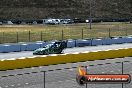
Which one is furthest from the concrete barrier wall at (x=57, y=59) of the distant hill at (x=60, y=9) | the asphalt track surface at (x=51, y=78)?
the distant hill at (x=60, y=9)

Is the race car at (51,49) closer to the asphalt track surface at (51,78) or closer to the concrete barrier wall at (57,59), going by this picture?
the concrete barrier wall at (57,59)

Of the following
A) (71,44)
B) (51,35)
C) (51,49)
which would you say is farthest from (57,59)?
(51,35)

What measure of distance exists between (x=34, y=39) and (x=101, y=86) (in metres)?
28.9

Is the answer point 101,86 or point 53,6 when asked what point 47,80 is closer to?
point 101,86

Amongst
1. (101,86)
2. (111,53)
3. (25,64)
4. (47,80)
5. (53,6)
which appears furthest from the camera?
(53,6)

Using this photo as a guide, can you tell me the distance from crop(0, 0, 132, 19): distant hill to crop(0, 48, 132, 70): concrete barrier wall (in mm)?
51989

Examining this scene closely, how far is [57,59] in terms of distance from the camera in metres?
33.4

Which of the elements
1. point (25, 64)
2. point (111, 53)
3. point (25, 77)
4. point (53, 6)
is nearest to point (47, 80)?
point (25, 77)

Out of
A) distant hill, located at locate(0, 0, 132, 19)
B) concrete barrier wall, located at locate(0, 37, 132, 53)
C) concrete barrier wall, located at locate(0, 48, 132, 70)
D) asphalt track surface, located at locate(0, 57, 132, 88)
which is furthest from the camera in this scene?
distant hill, located at locate(0, 0, 132, 19)

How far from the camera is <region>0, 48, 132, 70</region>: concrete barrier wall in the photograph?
30.5 meters

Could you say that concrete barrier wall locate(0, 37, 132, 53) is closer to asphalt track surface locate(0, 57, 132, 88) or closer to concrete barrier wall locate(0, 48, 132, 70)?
concrete barrier wall locate(0, 48, 132, 70)

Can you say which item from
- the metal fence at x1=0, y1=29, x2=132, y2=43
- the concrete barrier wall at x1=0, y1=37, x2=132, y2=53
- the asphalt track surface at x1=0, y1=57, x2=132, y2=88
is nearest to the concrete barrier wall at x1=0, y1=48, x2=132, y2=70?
the asphalt track surface at x1=0, y1=57, x2=132, y2=88

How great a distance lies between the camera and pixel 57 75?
88.2 ft

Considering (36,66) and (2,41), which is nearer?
(36,66)
